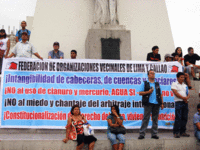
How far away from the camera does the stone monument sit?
34.7ft

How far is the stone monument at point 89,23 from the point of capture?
34.7 feet

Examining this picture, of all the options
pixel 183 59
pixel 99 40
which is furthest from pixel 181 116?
pixel 99 40

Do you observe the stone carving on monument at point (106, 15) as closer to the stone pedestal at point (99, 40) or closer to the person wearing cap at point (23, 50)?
the stone pedestal at point (99, 40)

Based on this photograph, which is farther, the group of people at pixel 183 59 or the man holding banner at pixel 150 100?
the group of people at pixel 183 59

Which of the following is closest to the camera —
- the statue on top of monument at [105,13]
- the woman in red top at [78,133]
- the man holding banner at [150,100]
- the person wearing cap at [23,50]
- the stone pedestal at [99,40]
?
the woman in red top at [78,133]

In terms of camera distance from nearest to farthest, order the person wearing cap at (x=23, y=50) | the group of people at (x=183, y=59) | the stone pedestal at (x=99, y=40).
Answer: the person wearing cap at (x=23, y=50)
the group of people at (x=183, y=59)
the stone pedestal at (x=99, y=40)

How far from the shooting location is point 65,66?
6434 mm

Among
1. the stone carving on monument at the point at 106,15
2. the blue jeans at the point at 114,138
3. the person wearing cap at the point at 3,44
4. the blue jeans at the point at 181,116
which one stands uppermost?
the stone carving on monument at the point at 106,15

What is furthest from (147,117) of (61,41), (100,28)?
(61,41)

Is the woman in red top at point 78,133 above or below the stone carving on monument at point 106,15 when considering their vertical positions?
below

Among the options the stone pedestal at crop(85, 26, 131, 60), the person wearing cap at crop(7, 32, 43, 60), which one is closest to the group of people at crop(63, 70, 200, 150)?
the person wearing cap at crop(7, 32, 43, 60)

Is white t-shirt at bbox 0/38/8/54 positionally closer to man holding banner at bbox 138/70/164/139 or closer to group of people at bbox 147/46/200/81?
group of people at bbox 147/46/200/81

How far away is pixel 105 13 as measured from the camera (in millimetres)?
9461

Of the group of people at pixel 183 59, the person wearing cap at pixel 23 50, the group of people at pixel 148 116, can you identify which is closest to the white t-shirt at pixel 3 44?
the person wearing cap at pixel 23 50
